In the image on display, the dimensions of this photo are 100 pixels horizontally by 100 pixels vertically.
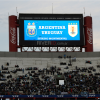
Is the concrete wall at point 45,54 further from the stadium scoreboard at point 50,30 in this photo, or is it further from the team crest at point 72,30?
the team crest at point 72,30

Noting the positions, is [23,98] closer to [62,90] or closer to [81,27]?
[62,90]

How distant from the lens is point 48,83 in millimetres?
46469

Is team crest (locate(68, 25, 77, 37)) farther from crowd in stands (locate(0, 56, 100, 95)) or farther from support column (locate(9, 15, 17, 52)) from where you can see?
support column (locate(9, 15, 17, 52))

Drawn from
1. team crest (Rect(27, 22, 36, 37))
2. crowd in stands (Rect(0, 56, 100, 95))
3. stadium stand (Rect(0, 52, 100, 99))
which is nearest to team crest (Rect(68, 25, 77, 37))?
stadium stand (Rect(0, 52, 100, 99))

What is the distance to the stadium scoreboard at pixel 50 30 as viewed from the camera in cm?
5828

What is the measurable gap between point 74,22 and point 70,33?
253cm

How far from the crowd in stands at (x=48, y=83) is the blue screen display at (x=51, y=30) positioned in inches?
322

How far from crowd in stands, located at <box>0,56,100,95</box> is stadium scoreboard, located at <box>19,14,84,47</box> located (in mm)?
7298

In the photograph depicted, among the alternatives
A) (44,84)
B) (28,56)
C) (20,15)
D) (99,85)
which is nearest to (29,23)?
(20,15)

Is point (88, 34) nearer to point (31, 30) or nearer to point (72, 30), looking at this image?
point (72, 30)

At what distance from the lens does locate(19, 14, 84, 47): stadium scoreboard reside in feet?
191

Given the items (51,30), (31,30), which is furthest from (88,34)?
(31,30)

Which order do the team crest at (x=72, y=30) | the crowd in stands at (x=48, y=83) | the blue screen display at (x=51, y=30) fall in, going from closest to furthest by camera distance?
the crowd in stands at (x=48, y=83) < the blue screen display at (x=51, y=30) < the team crest at (x=72, y=30)

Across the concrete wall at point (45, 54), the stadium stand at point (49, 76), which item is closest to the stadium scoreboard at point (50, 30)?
the concrete wall at point (45, 54)
